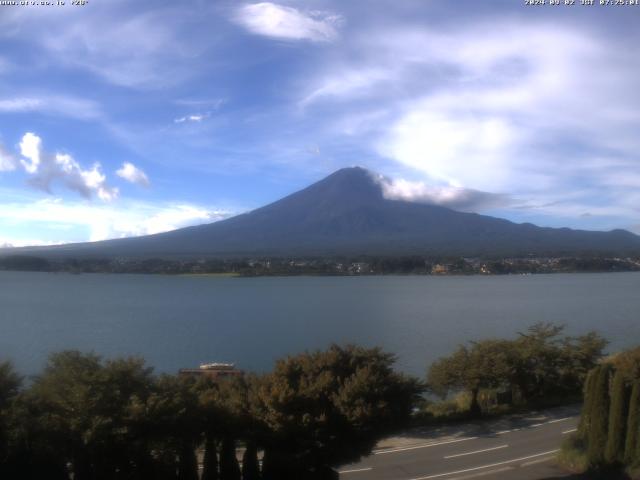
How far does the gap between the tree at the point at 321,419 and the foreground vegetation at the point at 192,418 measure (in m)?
0.01

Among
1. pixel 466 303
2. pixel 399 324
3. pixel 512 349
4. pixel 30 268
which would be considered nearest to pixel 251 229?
pixel 30 268

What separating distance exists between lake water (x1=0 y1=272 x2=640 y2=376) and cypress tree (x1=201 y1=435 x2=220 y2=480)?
446 inches

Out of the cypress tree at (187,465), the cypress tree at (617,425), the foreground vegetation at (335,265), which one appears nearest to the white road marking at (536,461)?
the cypress tree at (617,425)

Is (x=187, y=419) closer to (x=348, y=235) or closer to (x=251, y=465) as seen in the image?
(x=251, y=465)

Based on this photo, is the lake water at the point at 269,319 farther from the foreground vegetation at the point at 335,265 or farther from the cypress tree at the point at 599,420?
the foreground vegetation at the point at 335,265

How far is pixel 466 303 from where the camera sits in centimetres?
3722

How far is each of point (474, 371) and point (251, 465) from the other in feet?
21.1

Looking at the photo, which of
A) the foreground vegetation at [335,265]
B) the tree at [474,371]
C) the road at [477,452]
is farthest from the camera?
the foreground vegetation at [335,265]

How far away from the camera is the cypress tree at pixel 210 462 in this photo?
6473 millimetres

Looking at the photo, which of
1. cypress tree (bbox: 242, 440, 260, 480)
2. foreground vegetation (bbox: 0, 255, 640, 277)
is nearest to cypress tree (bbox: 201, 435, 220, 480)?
cypress tree (bbox: 242, 440, 260, 480)

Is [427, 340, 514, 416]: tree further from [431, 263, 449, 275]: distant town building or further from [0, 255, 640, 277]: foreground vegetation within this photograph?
[431, 263, 449, 275]: distant town building

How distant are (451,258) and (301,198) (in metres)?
40.6

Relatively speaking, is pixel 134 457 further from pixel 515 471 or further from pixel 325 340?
pixel 325 340

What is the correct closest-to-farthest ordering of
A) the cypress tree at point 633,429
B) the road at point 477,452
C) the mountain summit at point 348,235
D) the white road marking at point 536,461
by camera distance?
the cypress tree at point 633,429, the road at point 477,452, the white road marking at point 536,461, the mountain summit at point 348,235
